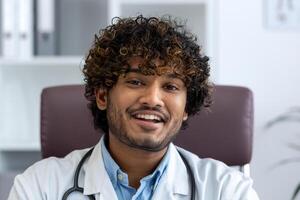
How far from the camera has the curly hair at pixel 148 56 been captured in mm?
1292

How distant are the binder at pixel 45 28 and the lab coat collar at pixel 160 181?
1014 mm

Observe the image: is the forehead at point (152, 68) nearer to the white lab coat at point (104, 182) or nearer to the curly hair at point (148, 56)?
the curly hair at point (148, 56)

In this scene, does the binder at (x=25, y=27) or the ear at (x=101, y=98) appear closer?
the ear at (x=101, y=98)

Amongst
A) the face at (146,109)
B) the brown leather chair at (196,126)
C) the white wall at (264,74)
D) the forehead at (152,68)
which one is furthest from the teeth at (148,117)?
the white wall at (264,74)

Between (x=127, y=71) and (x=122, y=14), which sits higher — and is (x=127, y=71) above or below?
below

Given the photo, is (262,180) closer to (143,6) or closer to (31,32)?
(143,6)

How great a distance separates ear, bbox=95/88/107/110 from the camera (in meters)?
1.38

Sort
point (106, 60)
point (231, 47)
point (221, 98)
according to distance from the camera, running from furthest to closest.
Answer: point (231, 47), point (221, 98), point (106, 60)

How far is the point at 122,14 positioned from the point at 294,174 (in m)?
1.06

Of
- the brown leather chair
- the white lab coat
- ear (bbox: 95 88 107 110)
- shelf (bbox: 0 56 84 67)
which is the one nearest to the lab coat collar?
the white lab coat

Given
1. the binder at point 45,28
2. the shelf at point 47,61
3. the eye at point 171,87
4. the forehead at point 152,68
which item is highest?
the binder at point 45,28

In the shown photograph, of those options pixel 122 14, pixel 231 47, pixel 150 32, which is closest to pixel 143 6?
pixel 122 14

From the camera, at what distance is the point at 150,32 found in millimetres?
1346

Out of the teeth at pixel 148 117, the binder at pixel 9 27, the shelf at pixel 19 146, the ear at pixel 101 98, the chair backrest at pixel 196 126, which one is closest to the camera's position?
the teeth at pixel 148 117
